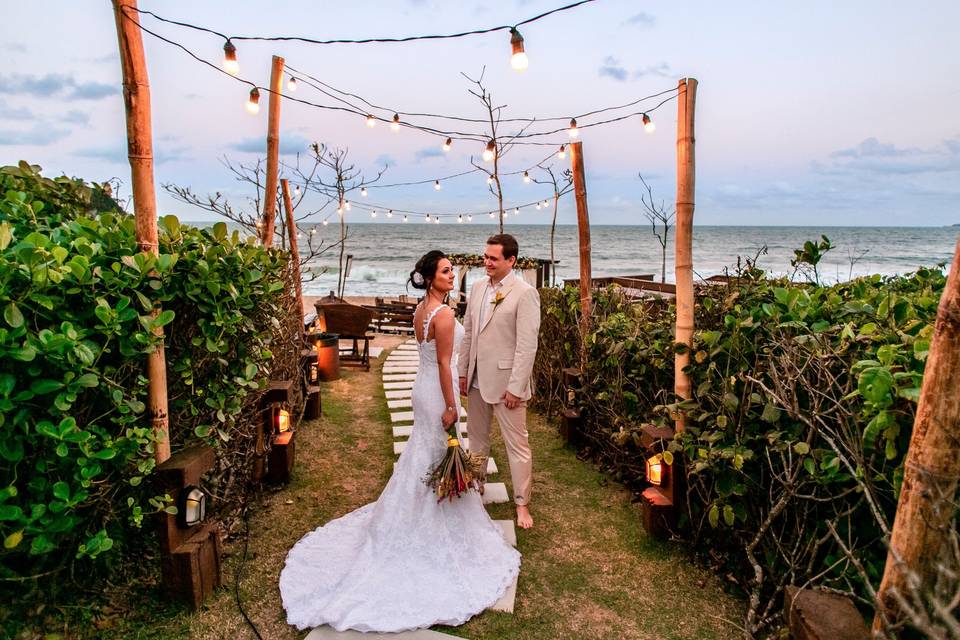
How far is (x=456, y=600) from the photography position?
101 inches

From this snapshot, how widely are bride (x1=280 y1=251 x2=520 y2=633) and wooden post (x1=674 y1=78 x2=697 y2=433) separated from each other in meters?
1.38

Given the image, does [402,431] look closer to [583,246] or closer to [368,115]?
[583,246]

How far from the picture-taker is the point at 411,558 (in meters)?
2.84

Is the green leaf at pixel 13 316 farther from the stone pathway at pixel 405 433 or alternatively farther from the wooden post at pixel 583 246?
the wooden post at pixel 583 246

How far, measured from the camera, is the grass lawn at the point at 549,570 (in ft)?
7.95

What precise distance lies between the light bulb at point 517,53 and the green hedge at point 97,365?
221 centimetres

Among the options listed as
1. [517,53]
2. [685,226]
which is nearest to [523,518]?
[685,226]

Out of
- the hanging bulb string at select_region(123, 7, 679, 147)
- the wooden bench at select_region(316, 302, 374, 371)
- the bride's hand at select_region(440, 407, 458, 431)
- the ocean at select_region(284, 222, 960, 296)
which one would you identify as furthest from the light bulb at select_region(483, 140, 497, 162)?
the ocean at select_region(284, 222, 960, 296)

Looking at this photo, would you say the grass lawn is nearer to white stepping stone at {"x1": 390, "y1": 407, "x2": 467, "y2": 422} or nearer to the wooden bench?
white stepping stone at {"x1": 390, "y1": 407, "x2": 467, "y2": 422}

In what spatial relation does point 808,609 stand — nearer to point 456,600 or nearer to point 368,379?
point 456,600

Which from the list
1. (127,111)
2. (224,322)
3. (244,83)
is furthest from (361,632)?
(244,83)

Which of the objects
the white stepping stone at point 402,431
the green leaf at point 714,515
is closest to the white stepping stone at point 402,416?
the white stepping stone at point 402,431

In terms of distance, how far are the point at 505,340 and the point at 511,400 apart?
400 millimetres

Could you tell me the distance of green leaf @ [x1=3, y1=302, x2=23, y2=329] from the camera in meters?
1.67
